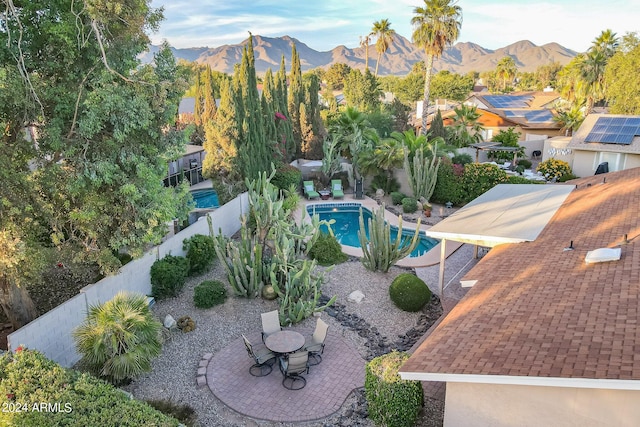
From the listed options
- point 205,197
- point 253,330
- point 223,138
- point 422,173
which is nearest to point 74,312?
point 253,330

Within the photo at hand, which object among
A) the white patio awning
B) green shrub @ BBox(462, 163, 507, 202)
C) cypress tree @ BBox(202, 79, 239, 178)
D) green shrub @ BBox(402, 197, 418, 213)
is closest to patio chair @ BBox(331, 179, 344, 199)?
green shrub @ BBox(402, 197, 418, 213)

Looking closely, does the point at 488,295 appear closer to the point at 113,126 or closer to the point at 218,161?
the point at 113,126

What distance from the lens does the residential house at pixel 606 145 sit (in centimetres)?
2579

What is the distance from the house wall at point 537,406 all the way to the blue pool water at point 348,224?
517 inches

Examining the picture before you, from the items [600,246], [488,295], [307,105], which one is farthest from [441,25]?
[488,295]

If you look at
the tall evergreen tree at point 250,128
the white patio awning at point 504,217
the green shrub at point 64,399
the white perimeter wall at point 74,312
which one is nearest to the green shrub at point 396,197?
the tall evergreen tree at point 250,128

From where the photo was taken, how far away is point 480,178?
24312mm

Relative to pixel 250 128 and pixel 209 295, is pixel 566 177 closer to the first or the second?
pixel 250 128

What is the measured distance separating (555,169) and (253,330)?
81.2ft

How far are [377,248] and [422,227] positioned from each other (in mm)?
7569

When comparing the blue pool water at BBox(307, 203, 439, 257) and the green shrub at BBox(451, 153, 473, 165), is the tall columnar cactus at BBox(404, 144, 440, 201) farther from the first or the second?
the green shrub at BBox(451, 153, 473, 165)

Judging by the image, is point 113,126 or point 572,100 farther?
point 572,100

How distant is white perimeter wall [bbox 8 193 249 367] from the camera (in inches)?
373

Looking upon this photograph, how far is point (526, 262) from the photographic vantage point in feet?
32.6
